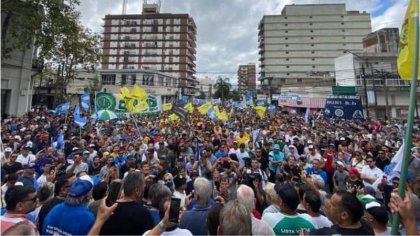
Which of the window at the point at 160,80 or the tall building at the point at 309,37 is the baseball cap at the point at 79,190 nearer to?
the window at the point at 160,80

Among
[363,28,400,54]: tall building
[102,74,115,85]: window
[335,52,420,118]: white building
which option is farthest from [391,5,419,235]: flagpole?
[102,74,115,85]: window

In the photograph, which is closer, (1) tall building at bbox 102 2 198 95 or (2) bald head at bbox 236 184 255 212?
(2) bald head at bbox 236 184 255 212

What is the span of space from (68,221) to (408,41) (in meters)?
4.03

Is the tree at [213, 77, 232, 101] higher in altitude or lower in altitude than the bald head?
higher

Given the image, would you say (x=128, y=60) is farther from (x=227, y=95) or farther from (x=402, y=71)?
(x=402, y=71)

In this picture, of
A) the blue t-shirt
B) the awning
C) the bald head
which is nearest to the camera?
the blue t-shirt

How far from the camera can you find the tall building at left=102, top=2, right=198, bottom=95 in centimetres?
9388

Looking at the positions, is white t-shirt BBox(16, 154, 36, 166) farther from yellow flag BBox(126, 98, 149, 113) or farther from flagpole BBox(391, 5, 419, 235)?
flagpole BBox(391, 5, 419, 235)

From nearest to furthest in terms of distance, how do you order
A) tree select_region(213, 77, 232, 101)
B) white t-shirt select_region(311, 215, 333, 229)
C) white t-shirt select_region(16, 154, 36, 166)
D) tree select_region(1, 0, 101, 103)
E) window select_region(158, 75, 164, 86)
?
white t-shirt select_region(311, 215, 333, 229) < white t-shirt select_region(16, 154, 36, 166) < tree select_region(1, 0, 101, 103) < window select_region(158, 75, 164, 86) < tree select_region(213, 77, 232, 101)

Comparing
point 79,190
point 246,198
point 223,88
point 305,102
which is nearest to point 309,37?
point 223,88

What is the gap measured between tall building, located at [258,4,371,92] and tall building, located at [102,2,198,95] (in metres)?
24.7

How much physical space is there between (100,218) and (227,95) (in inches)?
3337

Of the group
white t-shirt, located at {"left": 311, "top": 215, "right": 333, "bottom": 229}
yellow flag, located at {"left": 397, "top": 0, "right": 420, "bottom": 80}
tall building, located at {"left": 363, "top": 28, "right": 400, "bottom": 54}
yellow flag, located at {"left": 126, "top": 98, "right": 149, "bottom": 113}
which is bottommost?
white t-shirt, located at {"left": 311, "top": 215, "right": 333, "bottom": 229}

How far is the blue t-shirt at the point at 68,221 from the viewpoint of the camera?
2.97 m
